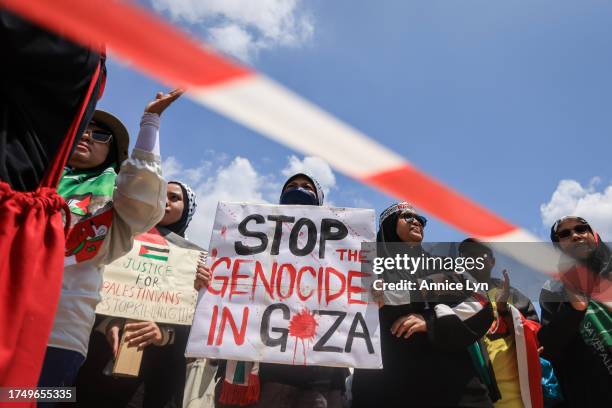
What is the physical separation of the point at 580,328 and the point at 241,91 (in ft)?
8.90

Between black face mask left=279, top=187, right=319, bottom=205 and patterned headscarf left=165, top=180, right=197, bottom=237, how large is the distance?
2.31 ft

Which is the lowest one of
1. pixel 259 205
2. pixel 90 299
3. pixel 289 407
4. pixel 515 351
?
pixel 289 407

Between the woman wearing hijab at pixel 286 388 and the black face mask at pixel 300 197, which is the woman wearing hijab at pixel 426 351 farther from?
the black face mask at pixel 300 197

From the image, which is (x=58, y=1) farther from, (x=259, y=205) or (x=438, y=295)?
(x=438, y=295)

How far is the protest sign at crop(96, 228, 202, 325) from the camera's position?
271 cm

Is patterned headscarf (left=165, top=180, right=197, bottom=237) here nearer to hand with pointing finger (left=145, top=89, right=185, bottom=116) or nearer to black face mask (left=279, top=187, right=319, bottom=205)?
black face mask (left=279, top=187, right=319, bottom=205)

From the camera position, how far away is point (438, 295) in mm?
2891

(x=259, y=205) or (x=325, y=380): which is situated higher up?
(x=259, y=205)

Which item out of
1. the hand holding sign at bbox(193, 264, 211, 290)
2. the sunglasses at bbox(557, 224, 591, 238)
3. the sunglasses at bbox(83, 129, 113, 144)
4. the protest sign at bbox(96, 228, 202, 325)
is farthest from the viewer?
the sunglasses at bbox(557, 224, 591, 238)

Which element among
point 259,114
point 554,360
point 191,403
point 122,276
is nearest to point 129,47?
point 259,114

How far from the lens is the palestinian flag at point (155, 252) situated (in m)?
2.96

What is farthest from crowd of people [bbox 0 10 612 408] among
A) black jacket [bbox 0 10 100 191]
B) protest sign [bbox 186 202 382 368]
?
protest sign [bbox 186 202 382 368]

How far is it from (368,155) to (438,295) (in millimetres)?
1694

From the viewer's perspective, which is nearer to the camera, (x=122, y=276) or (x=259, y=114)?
(x=259, y=114)
